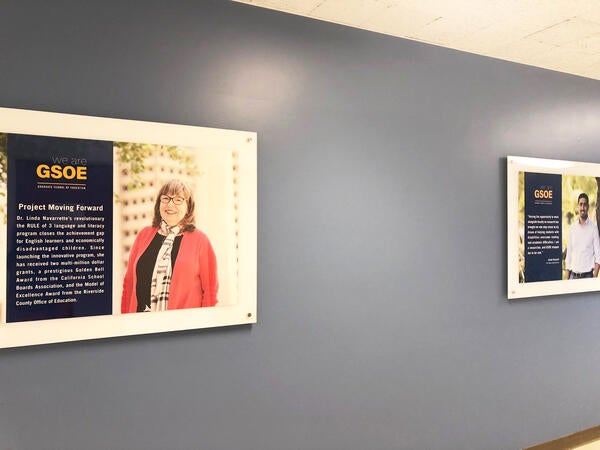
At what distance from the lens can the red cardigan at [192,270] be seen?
156 centimetres

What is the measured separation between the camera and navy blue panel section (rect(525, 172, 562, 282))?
234cm

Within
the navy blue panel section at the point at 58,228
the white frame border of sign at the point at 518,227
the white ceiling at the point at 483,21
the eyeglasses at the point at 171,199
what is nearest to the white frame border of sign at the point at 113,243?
the navy blue panel section at the point at 58,228

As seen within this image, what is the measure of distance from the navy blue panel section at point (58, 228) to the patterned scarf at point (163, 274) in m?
0.13

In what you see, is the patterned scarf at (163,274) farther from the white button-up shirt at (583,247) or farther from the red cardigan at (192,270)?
the white button-up shirt at (583,247)

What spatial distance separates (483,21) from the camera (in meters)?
1.90

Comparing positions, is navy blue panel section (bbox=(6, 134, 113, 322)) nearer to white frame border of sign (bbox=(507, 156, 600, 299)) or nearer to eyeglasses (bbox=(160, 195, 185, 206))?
eyeglasses (bbox=(160, 195, 185, 206))

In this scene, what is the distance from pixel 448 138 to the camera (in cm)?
215

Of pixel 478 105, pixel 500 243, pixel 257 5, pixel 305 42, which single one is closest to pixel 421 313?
pixel 500 243

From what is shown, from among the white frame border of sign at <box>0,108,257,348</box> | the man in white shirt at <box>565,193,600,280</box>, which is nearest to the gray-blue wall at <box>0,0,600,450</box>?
the white frame border of sign at <box>0,108,257,348</box>

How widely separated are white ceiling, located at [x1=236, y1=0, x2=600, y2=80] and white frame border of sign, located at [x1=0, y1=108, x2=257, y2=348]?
1.75ft

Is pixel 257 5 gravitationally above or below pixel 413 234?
above

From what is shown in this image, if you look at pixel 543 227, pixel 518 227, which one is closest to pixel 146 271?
pixel 518 227

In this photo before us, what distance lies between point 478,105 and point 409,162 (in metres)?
0.49

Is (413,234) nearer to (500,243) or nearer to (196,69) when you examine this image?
(500,243)
